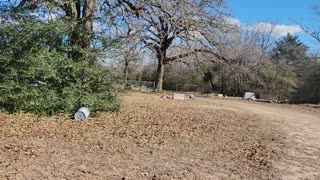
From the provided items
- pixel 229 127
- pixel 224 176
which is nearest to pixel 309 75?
pixel 229 127

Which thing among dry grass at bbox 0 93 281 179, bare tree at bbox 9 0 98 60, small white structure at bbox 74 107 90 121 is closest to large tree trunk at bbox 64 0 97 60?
bare tree at bbox 9 0 98 60

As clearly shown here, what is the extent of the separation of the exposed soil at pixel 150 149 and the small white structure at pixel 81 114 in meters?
0.21

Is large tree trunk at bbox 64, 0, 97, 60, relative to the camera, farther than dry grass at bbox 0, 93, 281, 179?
Yes

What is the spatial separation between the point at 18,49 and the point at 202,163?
19.5 feet

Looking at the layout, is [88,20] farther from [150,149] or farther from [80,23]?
[150,149]

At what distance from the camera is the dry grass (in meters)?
4.34

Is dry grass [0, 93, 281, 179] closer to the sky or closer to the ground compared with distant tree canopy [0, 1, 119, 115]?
closer to the ground

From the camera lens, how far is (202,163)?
4.88 meters

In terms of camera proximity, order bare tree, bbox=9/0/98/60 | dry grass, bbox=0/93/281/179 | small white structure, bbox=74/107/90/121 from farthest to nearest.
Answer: bare tree, bbox=9/0/98/60
small white structure, bbox=74/107/90/121
dry grass, bbox=0/93/281/179

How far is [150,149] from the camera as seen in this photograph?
5648mm

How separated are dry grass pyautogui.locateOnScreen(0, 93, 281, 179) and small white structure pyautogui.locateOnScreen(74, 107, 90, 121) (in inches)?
12.8

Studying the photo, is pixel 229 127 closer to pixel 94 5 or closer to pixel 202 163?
pixel 202 163

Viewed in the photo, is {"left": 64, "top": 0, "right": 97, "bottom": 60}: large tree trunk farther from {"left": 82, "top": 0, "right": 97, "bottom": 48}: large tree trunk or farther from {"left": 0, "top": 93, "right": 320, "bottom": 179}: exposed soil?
{"left": 0, "top": 93, "right": 320, "bottom": 179}: exposed soil

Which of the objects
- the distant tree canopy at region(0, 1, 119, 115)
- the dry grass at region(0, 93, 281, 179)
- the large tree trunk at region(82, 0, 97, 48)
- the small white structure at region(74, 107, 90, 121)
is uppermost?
the large tree trunk at region(82, 0, 97, 48)
